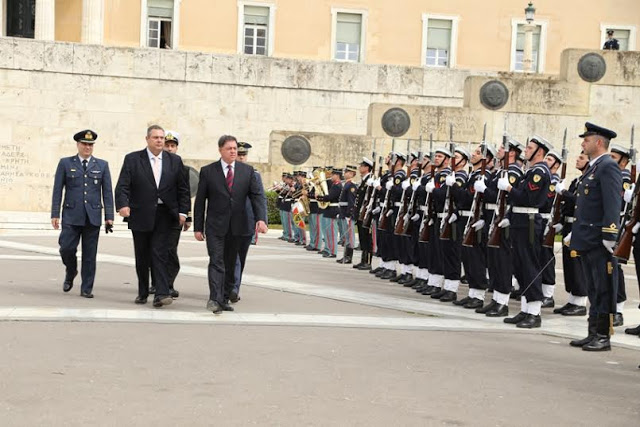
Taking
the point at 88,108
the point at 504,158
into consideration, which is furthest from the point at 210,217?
the point at 88,108

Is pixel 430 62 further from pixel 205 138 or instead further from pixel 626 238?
pixel 626 238

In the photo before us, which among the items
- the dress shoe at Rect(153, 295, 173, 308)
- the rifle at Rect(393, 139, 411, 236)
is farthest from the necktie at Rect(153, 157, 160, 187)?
the rifle at Rect(393, 139, 411, 236)

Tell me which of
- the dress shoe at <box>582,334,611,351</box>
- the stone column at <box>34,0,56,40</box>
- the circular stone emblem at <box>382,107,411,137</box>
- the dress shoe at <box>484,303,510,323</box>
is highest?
the stone column at <box>34,0,56,40</box>

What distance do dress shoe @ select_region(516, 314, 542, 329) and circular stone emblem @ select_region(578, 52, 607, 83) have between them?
1917 cm

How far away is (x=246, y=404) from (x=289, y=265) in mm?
11150

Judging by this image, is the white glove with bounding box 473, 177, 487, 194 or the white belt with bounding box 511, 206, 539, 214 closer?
the white belt with bounding box 511, 206, 539, 214

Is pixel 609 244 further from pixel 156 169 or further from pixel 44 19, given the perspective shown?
pixel 44 19

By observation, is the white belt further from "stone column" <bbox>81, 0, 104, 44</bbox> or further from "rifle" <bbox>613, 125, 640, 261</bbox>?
"stone column" <bbox>81, 0, 104, 44</bbox>

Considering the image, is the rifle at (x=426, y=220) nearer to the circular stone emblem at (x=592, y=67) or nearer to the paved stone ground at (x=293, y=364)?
the paved stone ground at (x=293, y=364)

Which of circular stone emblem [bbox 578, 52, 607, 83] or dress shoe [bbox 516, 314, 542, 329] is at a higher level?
circular stone emblem [bbox 578, 52, 607, 83]

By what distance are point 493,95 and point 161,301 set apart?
1914cm

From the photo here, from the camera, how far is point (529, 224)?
1175cm

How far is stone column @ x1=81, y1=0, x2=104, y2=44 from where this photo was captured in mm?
41812

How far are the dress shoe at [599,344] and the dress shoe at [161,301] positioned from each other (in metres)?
4.31
